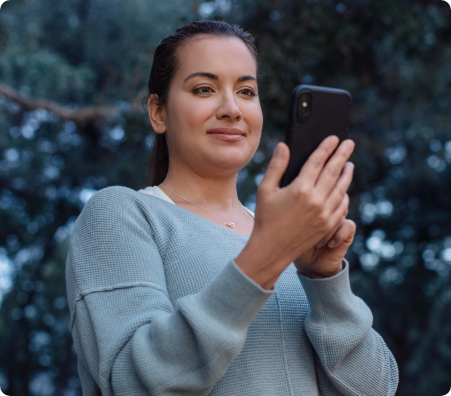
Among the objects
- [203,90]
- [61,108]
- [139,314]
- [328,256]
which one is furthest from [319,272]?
[61,108]

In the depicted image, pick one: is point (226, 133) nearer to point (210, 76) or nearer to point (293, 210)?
point (210, 76)

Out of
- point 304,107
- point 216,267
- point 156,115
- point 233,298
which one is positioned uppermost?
point 304,107

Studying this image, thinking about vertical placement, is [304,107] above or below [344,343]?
above

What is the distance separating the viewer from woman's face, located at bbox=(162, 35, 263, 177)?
1.55m

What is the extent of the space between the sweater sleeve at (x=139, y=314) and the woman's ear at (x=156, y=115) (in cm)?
51

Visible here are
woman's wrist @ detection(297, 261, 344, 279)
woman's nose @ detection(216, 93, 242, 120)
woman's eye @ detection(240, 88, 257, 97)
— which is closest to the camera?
woman's wrist @ detection(297, 261, 344, 279)

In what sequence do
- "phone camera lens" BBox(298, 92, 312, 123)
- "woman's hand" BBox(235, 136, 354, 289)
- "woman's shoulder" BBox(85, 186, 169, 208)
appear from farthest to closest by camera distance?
"woman's shoulder" BBox(85, 186, 169, 208), "phone camera lens" BBox(298, 92, 312, 123), "woman's hand" BBox(235, 136, 354, 289)

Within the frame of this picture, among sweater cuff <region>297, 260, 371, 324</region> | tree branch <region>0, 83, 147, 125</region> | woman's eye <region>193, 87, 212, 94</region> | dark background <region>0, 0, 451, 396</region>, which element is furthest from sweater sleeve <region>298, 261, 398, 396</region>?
tree branch <region>0, 83, 147, 125</region>

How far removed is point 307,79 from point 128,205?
15.7ft

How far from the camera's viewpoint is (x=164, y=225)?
4.61ft

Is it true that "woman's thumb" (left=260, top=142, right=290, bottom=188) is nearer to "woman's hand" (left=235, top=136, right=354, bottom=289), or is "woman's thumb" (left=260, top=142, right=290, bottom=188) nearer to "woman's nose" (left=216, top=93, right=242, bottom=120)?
"woman's hand" (left=235, top=136, right=354, bottom=289)

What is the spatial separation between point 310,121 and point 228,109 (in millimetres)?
489

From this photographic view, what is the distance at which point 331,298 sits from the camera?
120cm

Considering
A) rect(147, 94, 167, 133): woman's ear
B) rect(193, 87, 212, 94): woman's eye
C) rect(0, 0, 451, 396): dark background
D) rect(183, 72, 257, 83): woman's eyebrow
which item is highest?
rect(183, 72, 257, 83): woman's eyebrow
